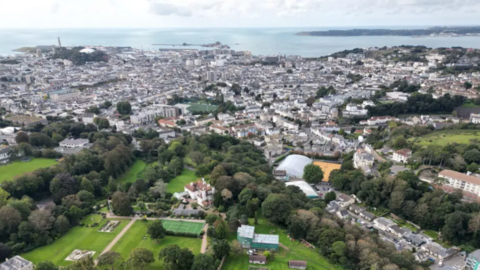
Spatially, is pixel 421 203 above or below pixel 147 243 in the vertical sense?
above

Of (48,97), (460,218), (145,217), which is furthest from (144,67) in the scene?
(460,218)

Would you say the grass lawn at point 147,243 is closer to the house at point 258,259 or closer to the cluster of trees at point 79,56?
the house at point 258,259

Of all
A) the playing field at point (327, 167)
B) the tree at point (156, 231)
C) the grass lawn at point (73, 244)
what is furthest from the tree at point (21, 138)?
the playing field at point (327, 167)

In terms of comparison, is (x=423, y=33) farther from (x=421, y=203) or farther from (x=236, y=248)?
(x=236, y=248)

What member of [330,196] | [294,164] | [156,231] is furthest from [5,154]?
[330,196]

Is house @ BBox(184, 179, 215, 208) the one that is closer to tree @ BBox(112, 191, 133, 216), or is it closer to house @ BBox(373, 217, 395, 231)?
tree @ BBox(112, 191, 133, 216)
